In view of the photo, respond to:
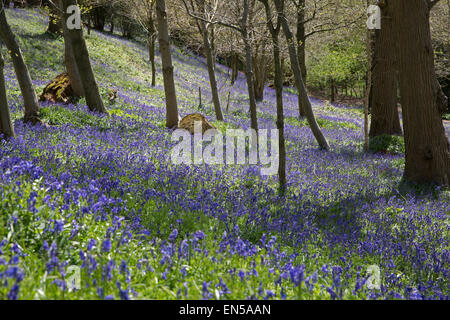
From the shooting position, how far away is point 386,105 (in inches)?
539

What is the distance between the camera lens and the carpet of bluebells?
2988 mm

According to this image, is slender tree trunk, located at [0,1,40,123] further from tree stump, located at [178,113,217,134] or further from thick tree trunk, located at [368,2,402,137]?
thick tree trunk, located at [368,2,402,137]

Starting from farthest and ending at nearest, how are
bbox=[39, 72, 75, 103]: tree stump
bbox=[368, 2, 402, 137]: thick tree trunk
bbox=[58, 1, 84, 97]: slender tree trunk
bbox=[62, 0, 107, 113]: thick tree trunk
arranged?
bbox=[368, 2, 402, 137]: thick tree trunk → bbox=[58, 1, 84, 97]: slender tree trunk → bbox=[39, 72, 75, 103]: tree stump → bbox=[62, 0, 107, 113]: thick tree trunk

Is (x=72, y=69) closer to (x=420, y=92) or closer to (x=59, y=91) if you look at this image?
(x=59, y=91)

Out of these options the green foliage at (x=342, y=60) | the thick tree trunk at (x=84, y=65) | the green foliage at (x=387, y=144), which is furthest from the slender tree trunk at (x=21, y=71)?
the green foliage at (x=342, y=60)

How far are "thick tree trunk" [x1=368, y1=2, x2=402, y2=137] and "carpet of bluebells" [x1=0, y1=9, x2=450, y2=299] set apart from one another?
3.49 metres

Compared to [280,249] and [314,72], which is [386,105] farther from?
[314,72]

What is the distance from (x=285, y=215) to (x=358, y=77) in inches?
1545

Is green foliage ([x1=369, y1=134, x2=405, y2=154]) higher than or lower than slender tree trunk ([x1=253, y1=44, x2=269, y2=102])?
lower

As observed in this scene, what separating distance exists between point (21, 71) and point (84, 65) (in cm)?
268

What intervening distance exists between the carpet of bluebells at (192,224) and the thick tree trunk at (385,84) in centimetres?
349

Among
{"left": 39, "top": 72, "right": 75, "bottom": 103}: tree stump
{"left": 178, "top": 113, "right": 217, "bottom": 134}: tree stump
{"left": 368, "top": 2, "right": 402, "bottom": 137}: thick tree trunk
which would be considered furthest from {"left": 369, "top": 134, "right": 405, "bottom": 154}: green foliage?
{"left": 39, "top": 72, "right": 75, "bottom": 103}: tree stump

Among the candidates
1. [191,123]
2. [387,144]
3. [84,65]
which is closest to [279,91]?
[191,123]
